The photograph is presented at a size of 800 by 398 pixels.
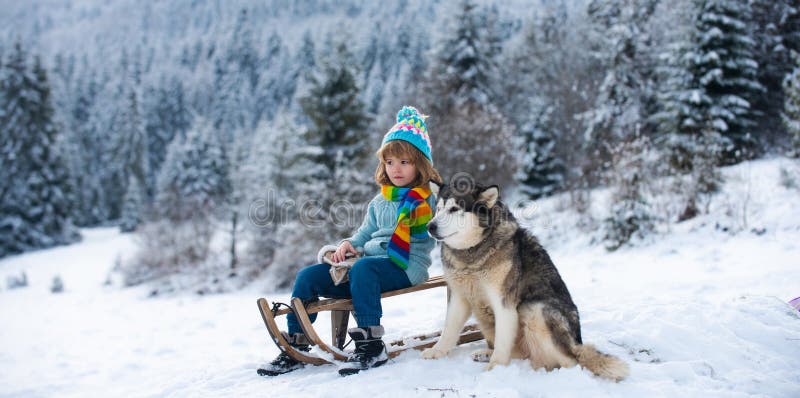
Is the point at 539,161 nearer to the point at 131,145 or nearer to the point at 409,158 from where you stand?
the point at 409,158

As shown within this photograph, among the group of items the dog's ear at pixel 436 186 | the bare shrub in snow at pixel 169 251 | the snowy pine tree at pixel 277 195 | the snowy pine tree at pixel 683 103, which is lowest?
the bare shrub in snow at pixel 169 251

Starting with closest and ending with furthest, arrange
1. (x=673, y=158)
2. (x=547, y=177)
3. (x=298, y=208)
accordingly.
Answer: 1. (x=673, y=158)
2. (x=298, y=208)
3. (x=547, y=177)

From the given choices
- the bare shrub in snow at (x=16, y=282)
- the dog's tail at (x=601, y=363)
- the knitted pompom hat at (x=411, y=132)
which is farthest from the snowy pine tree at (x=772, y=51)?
the bare shrub in snow at (x=16, y=282)

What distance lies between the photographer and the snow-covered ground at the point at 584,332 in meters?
2.60

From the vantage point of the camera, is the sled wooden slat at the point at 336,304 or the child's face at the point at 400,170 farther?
the child's face at the point at 400,170

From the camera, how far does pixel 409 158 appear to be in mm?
3277

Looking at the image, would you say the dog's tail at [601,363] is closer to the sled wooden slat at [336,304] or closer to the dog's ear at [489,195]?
the dog's ear at [489,195]

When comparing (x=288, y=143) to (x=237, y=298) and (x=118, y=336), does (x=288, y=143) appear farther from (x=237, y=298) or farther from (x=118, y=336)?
(x=118, y=336)

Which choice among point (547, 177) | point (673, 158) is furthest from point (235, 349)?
point (547, 177)

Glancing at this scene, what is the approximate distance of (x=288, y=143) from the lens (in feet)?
72.0

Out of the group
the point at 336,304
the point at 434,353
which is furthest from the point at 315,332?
the point at 434,353

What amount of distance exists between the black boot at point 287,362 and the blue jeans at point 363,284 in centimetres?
6

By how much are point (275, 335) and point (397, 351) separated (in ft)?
2.86

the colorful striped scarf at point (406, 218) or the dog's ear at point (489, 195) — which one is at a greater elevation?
the dog's ear at point (489, 195)
